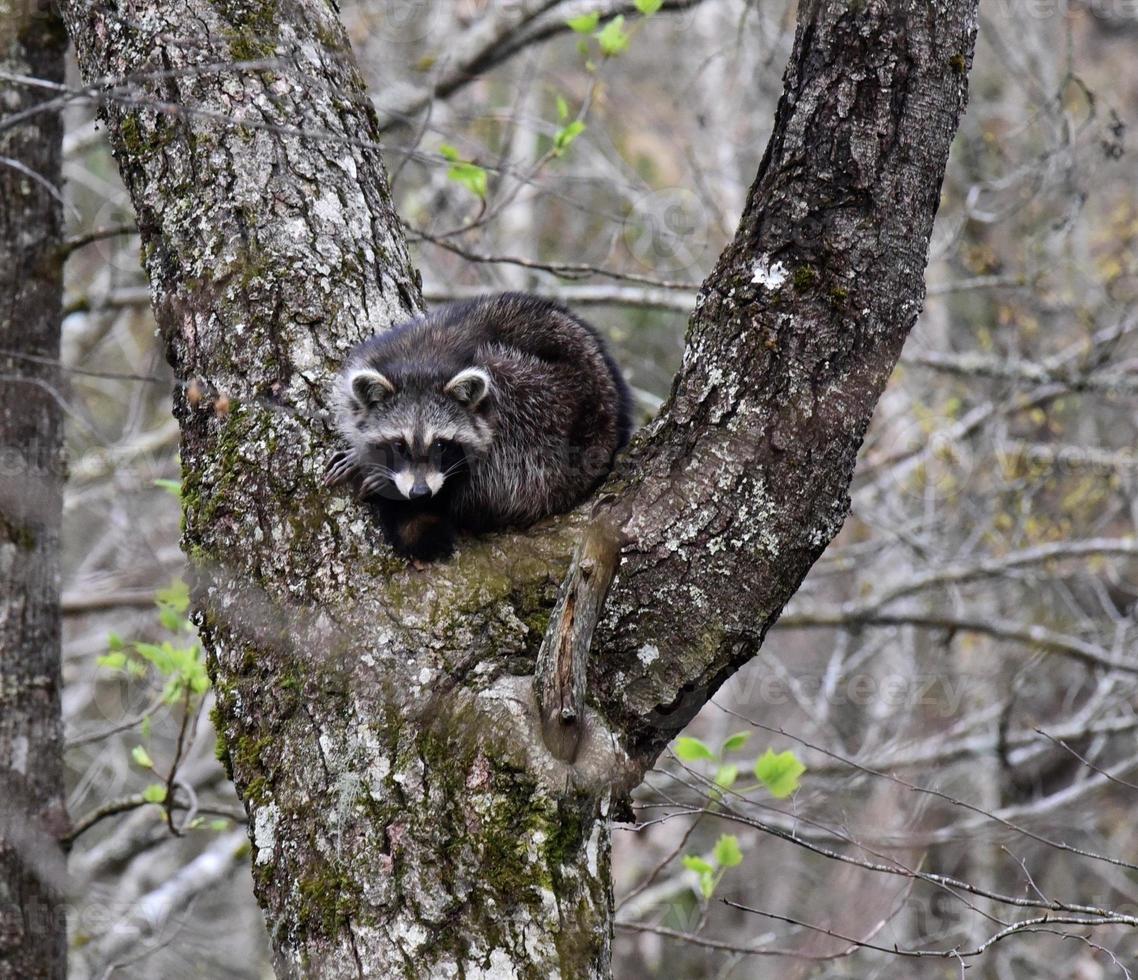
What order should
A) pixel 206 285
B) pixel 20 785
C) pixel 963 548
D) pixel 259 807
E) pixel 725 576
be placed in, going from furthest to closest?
pixel 963 548, pixel 20 785, pixel 206 285, pixel 725 576, pixel 259 807

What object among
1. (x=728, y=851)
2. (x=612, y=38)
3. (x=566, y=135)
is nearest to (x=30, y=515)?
(x=566, y=135)

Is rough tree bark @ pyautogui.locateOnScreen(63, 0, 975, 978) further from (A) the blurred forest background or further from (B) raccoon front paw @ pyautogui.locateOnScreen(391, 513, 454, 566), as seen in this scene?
(A) the blurred forest background

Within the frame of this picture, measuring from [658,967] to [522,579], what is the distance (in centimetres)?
1028

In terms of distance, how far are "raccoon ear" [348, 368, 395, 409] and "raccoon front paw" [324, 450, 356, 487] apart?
44cm

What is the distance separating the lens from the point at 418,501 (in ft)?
11.8

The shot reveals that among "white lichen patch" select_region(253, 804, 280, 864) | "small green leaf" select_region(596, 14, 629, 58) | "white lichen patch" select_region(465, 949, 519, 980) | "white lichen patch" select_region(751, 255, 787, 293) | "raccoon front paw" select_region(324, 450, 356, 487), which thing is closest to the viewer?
"white lichen patch" select_region(465, 949, 519, 980)

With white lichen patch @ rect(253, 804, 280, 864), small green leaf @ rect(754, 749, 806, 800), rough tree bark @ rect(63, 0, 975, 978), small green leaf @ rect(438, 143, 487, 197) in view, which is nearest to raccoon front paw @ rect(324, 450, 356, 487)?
rough tree bark @ rect(63, 0, 975, 978)

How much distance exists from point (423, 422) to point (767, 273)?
1.62m

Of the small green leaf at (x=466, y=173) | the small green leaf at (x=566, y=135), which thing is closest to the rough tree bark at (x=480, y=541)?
the small green leaf at (x=466, y=173)

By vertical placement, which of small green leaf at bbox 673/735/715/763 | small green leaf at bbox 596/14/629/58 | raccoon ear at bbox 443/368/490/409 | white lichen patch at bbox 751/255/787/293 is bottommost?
small green leaf at bbox 673/735/715/763

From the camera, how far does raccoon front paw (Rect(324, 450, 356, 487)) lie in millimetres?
3221

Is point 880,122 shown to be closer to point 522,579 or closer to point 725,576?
point 725,576

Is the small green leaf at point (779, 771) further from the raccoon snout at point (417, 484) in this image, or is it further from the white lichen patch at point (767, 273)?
the white lichen patch at point (767, 273)

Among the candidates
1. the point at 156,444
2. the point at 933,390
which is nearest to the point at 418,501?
the point at 156,444
